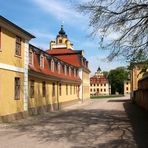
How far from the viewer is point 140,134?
14.1m

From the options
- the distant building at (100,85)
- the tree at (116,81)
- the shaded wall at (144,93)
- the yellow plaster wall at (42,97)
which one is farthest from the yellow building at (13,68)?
the distant building at (100,85)

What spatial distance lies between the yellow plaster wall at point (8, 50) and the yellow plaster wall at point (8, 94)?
633mm

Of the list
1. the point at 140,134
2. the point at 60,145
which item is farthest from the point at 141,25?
the point at 60,145

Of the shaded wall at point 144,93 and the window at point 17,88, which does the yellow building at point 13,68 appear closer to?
the window at point 17,88

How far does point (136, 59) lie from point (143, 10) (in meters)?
2.53

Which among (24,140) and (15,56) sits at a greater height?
(15,56)

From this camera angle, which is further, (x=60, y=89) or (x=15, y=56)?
(x=60, y=89)

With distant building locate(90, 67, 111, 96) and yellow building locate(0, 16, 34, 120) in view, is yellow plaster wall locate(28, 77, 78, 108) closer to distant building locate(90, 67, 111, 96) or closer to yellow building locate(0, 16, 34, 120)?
yellow building locate(0, 16, 34, 120)

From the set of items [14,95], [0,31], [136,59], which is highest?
[0,31]

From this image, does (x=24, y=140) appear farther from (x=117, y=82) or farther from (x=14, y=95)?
(x=117, y=82)

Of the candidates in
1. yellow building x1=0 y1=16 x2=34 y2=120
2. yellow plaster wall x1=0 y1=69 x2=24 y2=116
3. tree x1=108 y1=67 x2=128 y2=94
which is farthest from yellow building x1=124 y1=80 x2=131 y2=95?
yellow plaster wall x1=0 y1=69 x2=24 y2=116

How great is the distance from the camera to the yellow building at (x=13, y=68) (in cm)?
1950

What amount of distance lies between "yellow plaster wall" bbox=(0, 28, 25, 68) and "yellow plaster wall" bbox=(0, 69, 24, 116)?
633mm

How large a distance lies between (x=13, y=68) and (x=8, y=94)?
1.71 metres
